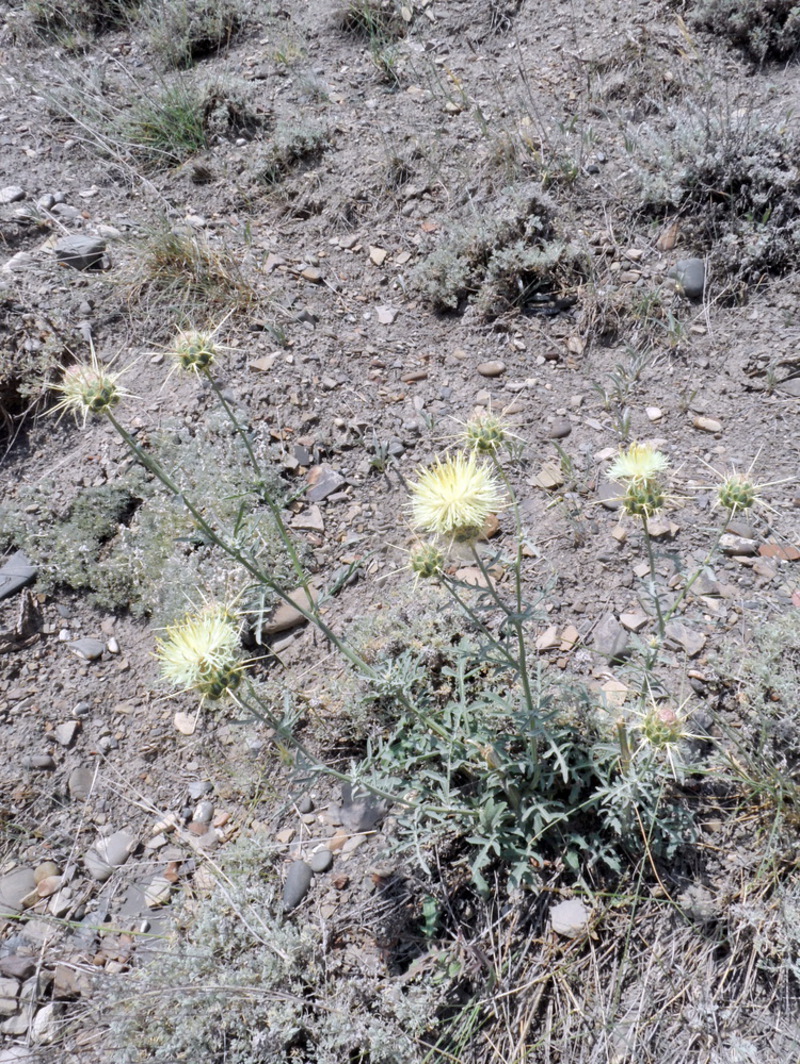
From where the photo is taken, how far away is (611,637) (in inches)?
121

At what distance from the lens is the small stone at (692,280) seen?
4.04 m

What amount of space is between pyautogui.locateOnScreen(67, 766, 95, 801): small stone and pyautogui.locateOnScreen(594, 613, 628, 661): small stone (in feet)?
7.11

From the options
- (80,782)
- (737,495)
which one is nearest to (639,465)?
(737,495)

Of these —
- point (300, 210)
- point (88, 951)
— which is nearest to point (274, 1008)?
point (88, 951)

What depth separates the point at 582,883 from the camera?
2525mm

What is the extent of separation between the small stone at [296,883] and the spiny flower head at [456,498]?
1.47 meters

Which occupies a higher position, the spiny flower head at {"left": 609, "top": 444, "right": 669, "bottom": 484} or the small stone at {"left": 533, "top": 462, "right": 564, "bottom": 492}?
the spiny flower head at {"left": 609, "top": 444, "right": 669, "bottom": 484}

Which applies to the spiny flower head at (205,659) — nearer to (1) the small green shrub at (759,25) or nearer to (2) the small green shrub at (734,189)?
(2) the small green shrub at (734,189)

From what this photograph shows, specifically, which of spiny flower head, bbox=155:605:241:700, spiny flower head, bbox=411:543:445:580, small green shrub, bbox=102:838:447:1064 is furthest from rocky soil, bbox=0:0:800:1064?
spiny flower head, bbox=155:605:241:700

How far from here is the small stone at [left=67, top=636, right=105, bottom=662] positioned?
3662mm

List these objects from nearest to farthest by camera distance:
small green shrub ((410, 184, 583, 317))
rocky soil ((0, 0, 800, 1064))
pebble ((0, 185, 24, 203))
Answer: rocky soil ((0, 0, 800, 1064)), small green shrub ((410, 184, 583, 317)), pebble ((0, 185, 24, 203))

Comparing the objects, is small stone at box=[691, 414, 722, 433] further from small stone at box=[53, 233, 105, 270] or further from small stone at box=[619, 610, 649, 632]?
small stone at box=[53, 233, 105, 270]

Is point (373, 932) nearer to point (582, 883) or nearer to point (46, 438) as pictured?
point (582, 883)

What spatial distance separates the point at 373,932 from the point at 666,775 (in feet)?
3.70
